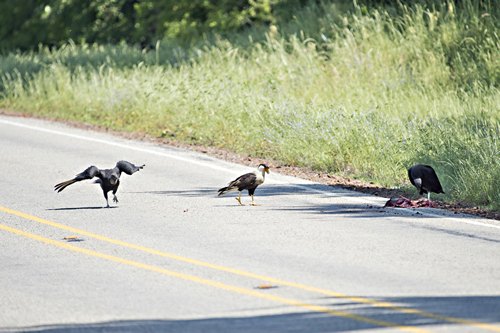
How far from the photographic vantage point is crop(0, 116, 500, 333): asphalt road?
8.41 meters

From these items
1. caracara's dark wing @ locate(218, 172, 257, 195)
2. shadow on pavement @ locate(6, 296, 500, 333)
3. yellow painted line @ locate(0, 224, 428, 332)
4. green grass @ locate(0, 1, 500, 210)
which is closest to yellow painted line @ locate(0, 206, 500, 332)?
shadow on pavement @ locate(6, 296, 500, 333)

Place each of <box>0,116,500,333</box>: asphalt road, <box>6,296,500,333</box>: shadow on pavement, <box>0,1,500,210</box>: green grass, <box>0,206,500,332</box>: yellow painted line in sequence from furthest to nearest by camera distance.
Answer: <box>0,1,500,210</box>: green grass
<box>0,116,500,333</box>: asphalt road
<box>0,206,500,332</box>: yellow painted line
<box>6,296,500,333</box>: shadow on pavement

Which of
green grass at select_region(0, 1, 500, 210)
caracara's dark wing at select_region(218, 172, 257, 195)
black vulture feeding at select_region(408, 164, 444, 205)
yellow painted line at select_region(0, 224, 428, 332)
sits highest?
green grass at select_region(0, 1, 500, 210)

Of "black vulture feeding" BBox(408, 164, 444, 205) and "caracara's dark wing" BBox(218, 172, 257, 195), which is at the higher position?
"black vulture feeding" BBox(408, 164, 444, 205)

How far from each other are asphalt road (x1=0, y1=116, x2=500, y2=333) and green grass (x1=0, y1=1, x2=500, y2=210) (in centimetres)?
150

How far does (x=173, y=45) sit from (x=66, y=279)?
21.7 m

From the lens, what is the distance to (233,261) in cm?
1046

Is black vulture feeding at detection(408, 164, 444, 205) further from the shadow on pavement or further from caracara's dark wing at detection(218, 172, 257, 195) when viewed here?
the shadow on pavement

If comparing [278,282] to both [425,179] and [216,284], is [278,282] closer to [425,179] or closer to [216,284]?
[216,284]

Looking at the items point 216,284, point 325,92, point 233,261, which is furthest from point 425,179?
point 325,92

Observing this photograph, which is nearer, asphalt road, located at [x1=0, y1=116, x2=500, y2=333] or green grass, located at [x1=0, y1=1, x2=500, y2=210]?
asphalt road, located at [x1=0, y1=116, x2=500, y2=333]

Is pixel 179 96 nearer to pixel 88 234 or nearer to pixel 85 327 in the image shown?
pixel 88 234

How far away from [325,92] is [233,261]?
12.2m

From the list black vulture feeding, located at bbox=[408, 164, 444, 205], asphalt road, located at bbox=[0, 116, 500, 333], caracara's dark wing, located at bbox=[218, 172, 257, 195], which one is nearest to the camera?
asphalt road, located at bbox=[0, 116, 500, 333]
